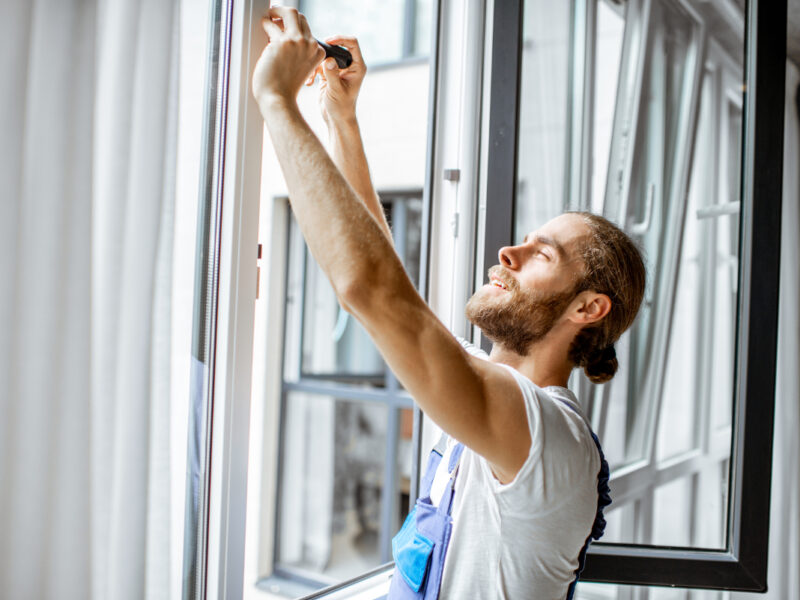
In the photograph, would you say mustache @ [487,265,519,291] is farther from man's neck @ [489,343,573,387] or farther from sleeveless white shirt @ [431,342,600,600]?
sleeveless white shirt @ [431,342,600,600]

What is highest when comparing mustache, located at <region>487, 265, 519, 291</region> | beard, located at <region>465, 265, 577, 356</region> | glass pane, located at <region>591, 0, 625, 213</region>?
glass pane, located at <region>591, 0, 625, 213</region>

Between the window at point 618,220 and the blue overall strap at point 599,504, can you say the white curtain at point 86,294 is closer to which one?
the window at point 618,220

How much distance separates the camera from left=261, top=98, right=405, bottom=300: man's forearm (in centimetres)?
76

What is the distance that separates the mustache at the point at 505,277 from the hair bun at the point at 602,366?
0.71 ft

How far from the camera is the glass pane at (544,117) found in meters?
1.66

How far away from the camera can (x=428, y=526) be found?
985 mm

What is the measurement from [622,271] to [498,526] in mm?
489

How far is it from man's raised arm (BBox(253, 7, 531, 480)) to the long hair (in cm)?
33

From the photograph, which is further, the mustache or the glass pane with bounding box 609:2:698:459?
the glass pane with bounding box 609:2:698:459

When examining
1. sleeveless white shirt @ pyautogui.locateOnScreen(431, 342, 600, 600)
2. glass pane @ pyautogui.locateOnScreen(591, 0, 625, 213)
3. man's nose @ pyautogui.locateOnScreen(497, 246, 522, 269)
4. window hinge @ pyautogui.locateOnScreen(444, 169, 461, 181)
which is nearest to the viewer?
sleeveless white shirt @ pyautogui.locateOnScreen(431, 342, 600, 600)

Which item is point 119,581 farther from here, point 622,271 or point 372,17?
point 372,17

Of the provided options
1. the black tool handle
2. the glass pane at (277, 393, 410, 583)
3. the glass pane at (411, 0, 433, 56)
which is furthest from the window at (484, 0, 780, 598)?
the glass pane at (277, 393, 410, 583)

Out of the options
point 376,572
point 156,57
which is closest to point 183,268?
point 156,57

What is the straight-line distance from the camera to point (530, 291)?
1.05m
